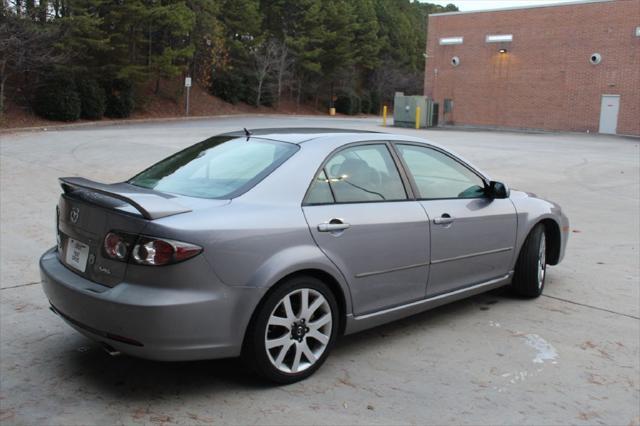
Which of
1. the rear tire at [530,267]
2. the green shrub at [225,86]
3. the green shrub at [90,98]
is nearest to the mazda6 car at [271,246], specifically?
the rear tire at [530,267]

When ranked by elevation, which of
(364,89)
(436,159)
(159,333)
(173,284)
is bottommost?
(159,333)

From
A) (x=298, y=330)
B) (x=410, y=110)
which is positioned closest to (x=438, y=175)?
(x=298, y=330)

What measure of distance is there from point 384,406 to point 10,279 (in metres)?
3.89

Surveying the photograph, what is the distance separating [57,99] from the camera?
3158 cm

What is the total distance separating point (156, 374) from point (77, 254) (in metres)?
0.87

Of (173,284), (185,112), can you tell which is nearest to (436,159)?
(173,284)

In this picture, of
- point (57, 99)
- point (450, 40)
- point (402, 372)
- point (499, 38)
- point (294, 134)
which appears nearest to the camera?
point (402, 372)

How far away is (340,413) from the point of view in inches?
137

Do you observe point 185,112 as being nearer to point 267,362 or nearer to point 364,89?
point 364,89

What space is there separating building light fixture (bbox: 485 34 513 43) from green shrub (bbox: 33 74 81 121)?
2542 centimetres

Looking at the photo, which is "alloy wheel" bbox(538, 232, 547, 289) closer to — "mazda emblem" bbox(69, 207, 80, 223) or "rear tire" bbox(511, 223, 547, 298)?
"rear tire" bbox(511, 223, 547, 298)

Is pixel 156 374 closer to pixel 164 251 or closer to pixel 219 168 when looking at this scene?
pixel 164 251

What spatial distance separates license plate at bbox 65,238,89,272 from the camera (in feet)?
12.2

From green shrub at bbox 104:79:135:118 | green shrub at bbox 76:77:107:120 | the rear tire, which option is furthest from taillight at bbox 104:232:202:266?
green shrub at bbox 104:79:135:118
